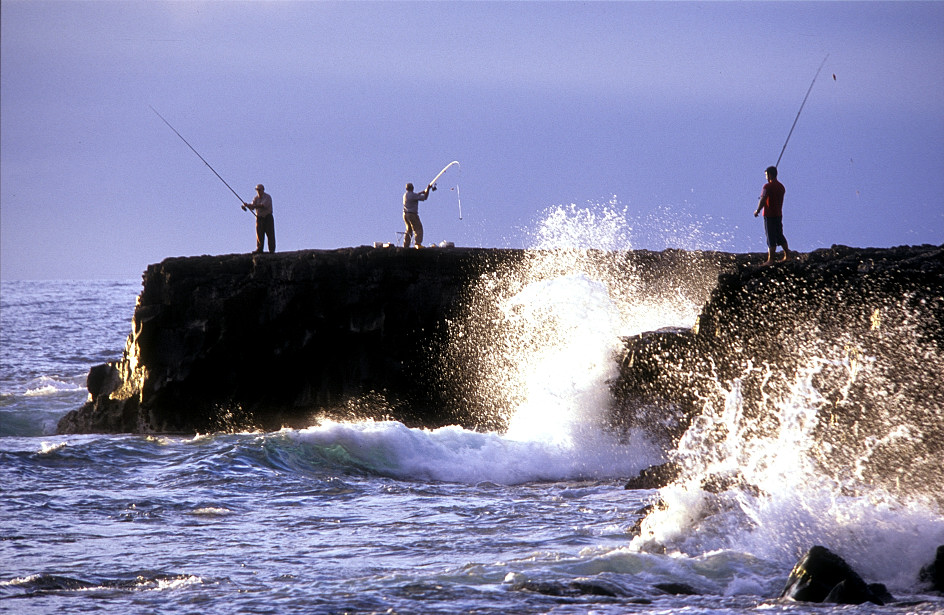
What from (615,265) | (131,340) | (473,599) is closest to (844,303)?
(473,599)

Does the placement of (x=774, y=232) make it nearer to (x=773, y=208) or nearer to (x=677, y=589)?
(x=773, y=208)

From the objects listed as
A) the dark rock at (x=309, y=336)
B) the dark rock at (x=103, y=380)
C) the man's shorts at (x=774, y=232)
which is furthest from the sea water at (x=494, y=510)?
the dark rock at (x=103, y=380)

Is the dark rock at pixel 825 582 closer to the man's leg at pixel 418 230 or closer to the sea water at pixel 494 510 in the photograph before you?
the sea water at pixel 494 510

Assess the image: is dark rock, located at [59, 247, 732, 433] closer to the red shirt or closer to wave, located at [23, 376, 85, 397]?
the red shirt

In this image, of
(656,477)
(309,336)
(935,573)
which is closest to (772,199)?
(656,477)

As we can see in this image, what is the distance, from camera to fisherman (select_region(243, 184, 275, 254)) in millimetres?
19312

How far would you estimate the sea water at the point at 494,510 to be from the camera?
7.73 m

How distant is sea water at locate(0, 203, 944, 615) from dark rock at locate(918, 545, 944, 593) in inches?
4.5

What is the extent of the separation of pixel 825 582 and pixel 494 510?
14.1ft

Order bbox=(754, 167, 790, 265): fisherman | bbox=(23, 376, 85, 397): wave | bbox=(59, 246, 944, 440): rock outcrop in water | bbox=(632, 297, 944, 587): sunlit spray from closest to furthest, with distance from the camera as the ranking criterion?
bbox=(632, 297, 944, 587): sunlit spray, bbox=(754, 167, 790, 265): fisherman, bbox=(59, 246, 944, 440): rock outcrop in water, bbox=(23, 376, 85, 397): wave

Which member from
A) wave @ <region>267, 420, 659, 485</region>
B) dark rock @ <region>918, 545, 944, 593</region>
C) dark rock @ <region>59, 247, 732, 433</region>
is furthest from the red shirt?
dark rock @ <region>918, 545, 944, 593</region>

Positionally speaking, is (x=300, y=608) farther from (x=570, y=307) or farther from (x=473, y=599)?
(x=570, y=307)

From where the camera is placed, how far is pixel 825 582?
7344mm

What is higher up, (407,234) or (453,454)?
(407,234)
